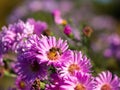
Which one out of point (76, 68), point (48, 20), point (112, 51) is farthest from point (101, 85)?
point (48, 20)

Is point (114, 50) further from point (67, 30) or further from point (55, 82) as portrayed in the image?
point (55, 82)

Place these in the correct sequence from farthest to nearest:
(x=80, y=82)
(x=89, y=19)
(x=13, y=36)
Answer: (x=89, y=19) < (x=13, y=36) < (x=80, y=82)

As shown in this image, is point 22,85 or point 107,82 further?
point 22,85

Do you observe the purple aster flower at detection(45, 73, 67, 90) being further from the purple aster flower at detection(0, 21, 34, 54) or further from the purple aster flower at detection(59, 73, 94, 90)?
the purple aster flower at detection(0, 21, 34, 54)

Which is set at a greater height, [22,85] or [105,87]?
[22,85]

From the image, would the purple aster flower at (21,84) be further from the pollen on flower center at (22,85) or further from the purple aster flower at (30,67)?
the purple aster flower at (30,67)

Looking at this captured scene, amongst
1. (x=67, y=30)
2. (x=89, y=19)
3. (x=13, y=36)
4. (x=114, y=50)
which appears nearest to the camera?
(x=13, y=36)

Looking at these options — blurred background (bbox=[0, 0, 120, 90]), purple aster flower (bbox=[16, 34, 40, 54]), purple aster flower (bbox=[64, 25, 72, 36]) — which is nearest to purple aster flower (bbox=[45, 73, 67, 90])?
purple aster flower (bbox=[16, 34, 40, 54])

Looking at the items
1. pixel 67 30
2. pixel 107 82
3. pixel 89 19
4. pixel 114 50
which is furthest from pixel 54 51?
pixel 89 19
